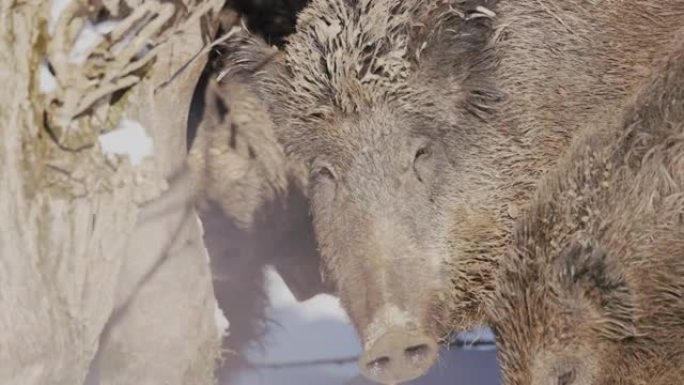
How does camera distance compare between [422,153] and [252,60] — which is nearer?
[422,153]

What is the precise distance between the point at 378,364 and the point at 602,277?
1.27 m

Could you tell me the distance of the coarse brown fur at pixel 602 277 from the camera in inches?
188

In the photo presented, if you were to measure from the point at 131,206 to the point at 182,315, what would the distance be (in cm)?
80

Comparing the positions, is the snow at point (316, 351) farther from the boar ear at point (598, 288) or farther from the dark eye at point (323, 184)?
the boar ear at point (598, 288)

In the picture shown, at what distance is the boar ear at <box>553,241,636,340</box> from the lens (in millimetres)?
4809

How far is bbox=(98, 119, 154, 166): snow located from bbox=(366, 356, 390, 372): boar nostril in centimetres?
106

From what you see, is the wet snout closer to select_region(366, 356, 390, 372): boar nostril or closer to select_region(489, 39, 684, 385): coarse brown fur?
select_region(366, 356, 390, 372): boar nostril

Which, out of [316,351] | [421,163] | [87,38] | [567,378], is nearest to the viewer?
[567,378]

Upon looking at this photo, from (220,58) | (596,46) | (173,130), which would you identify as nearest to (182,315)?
(173,130)

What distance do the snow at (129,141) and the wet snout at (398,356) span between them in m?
1.03

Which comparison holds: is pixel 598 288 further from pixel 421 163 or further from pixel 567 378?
pixel 421 163

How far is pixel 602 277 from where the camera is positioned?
4855 millimetres

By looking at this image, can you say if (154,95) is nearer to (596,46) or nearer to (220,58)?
(220,58)

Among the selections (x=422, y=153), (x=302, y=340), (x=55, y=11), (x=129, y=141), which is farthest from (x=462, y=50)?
(x=302, y=340)
